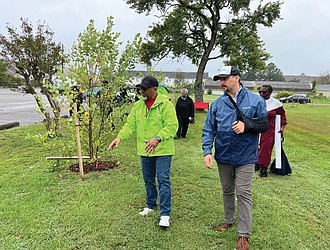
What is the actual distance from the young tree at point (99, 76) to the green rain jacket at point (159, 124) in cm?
218

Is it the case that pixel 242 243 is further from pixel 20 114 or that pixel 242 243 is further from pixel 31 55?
pixel 20 114

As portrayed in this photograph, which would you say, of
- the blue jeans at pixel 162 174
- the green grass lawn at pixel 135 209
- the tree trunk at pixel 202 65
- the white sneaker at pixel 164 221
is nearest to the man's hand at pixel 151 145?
the blue jeans at pixel 162 174

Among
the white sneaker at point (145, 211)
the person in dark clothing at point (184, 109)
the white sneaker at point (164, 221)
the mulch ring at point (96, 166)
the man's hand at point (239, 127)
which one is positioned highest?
the man's hand at point (239, 127)

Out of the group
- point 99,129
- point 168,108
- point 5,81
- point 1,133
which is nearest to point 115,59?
point 99,129

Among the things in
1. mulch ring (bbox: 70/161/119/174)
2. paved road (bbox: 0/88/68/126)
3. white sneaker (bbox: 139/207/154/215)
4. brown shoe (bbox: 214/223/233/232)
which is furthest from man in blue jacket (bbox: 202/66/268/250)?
paved road (bbox: 0/88/68/126)

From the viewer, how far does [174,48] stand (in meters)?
18.9

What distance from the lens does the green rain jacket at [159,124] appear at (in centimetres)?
355

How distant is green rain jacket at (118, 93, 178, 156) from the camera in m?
3.55

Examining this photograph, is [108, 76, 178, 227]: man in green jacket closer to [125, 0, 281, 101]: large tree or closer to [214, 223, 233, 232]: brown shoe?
[214, 223, 233, 232]: brown shoe

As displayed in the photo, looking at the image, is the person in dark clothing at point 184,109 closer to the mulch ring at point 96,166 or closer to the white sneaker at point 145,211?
the mulch ring at point 96,166

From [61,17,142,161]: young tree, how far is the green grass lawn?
0.49 meters

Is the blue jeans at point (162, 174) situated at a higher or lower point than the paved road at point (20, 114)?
higher

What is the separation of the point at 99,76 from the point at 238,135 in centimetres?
338

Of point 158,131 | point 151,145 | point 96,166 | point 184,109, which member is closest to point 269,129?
point 158,131
